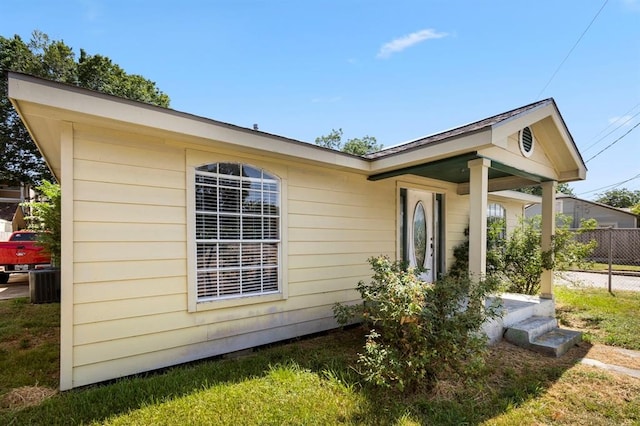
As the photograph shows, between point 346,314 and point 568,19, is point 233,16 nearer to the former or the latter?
point 346,314

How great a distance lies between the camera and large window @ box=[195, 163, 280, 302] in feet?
12.1

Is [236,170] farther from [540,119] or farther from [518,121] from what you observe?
[540,119]

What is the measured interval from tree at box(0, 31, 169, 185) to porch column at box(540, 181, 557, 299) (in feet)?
61.3

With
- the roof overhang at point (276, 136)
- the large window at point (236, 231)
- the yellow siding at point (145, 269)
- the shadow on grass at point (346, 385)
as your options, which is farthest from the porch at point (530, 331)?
the large window at point (236, 231)

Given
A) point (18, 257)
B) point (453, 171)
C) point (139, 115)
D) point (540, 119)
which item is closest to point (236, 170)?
point (139, 115)

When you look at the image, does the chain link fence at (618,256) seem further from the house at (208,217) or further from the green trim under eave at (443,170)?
the house at (208,217)

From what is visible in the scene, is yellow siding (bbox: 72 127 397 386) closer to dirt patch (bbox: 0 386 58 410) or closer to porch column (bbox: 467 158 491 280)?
dirt patch (bbox: 0 386 58 410)

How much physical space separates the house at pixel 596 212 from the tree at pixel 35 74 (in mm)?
27443

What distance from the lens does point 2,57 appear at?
643 inches

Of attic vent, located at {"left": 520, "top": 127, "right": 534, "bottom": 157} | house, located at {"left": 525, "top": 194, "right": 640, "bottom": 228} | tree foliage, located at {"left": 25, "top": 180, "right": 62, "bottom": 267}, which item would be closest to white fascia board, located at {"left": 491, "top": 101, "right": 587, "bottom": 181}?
attic vent, located at {"left": 520, "top": 127, "right": 534, "bottom": 157}

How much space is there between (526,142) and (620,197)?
186 feet

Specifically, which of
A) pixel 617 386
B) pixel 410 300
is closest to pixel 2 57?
pixel 410 300

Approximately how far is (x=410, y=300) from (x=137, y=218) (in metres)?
2.89

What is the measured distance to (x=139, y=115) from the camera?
9.78 feet
